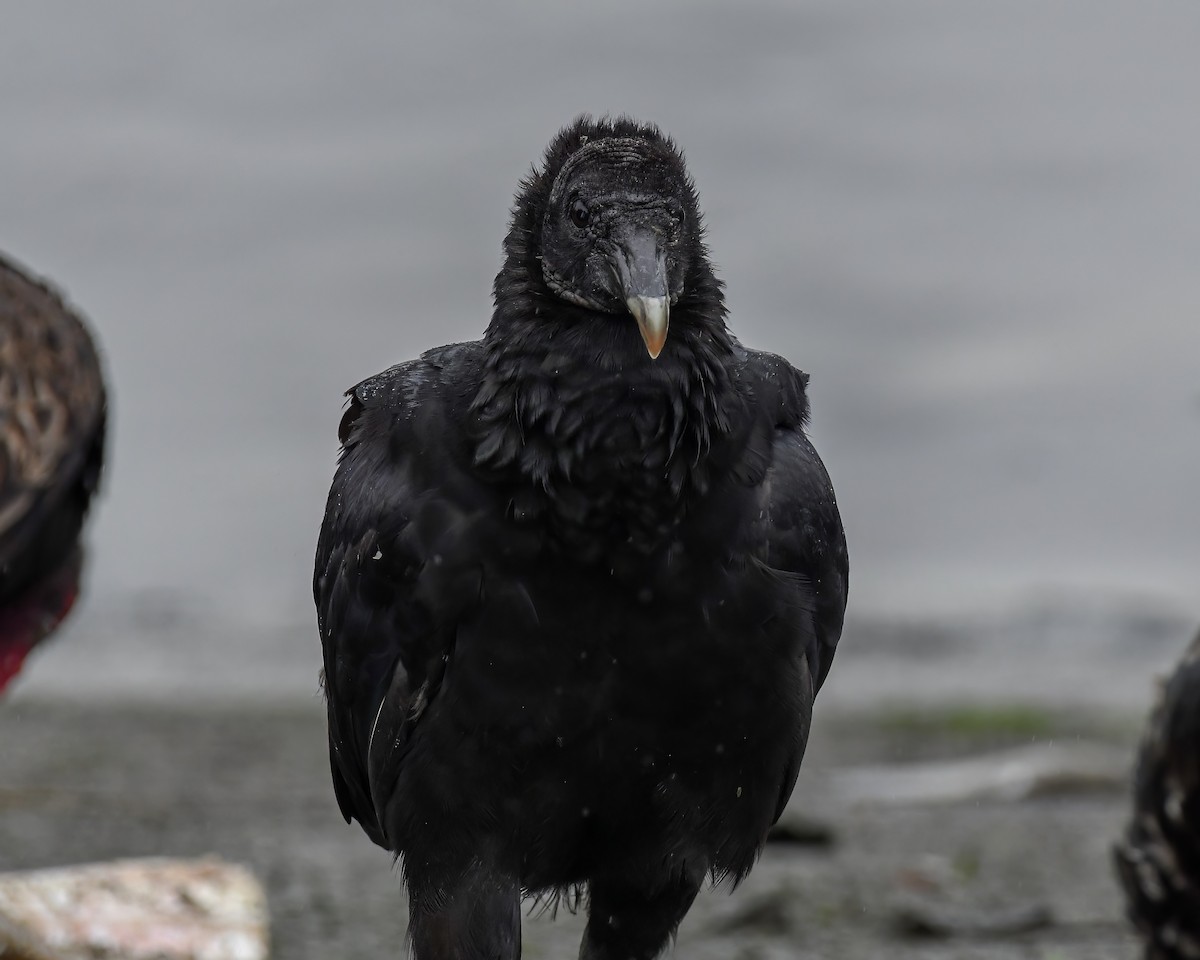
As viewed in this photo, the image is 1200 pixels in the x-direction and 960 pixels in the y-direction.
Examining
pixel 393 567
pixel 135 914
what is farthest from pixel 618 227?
pixel 135 914

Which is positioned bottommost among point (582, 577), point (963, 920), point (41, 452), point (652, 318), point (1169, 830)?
point (963, 920)

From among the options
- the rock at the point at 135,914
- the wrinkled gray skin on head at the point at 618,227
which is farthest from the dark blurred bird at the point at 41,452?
the wrinkled gray skin on head at the point at 618,227

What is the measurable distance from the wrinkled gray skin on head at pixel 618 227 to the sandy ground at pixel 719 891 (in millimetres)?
2266

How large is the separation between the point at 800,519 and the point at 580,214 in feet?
2.40

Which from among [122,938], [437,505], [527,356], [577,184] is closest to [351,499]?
[437,505]

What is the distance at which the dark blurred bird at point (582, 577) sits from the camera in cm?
316

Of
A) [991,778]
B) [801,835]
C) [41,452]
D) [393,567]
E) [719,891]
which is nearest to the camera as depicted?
[393,567]

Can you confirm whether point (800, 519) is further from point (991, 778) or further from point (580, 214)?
point (991, 778)

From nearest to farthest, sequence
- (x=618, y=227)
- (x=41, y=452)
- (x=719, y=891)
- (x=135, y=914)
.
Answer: (x=618, y=227) < (x=41, y=452) < (x=135, y=914) < (x=719, y=891)

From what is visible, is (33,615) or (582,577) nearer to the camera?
(582,577)

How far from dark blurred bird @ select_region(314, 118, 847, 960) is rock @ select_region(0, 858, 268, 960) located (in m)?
1.20

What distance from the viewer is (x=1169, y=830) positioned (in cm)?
316

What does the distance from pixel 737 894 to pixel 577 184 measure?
2.81m

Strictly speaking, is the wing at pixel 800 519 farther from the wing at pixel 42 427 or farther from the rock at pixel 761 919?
the wing at pixel 42 427
